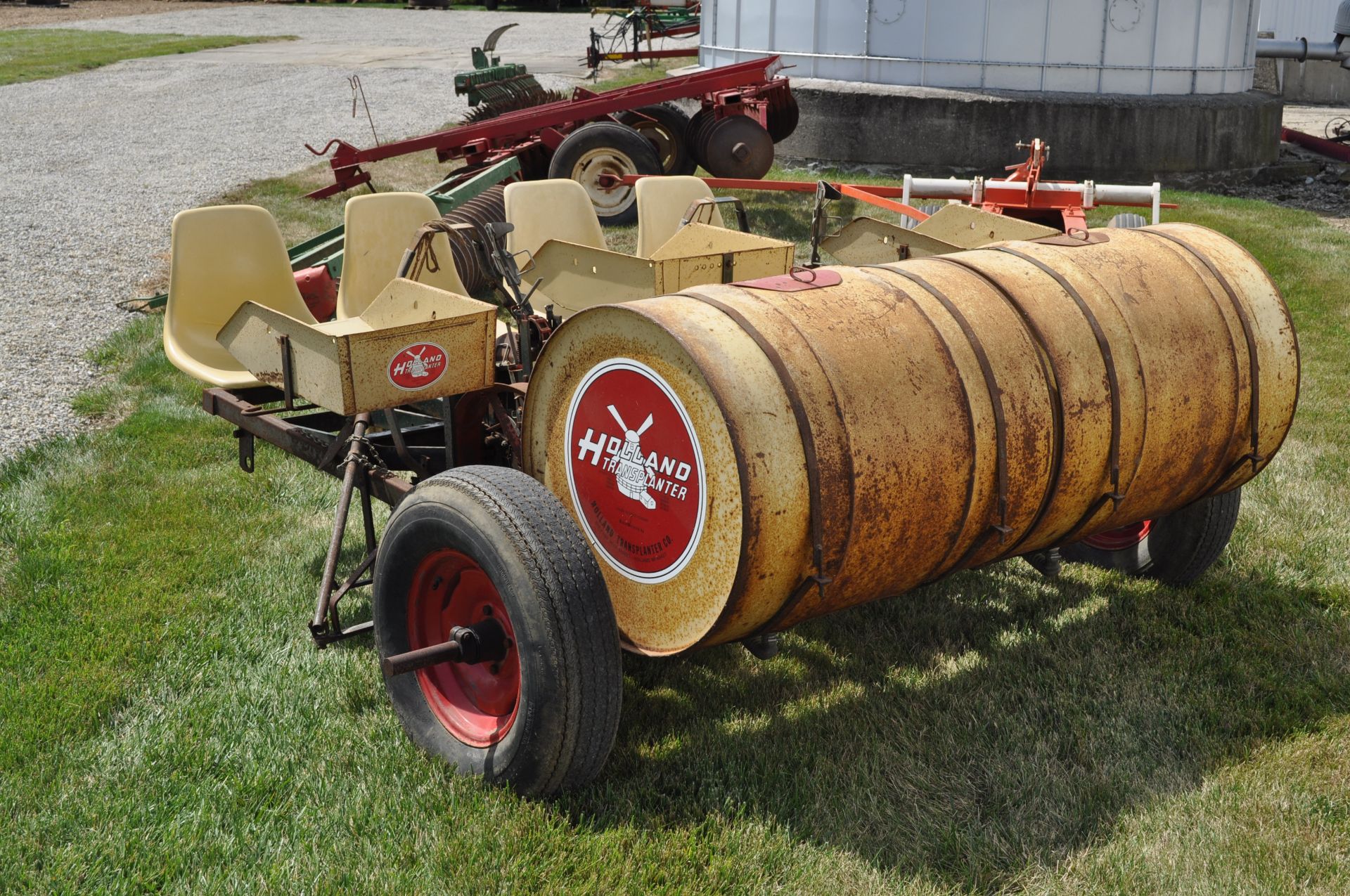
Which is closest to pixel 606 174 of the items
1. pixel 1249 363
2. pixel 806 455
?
Answer: pixel 1249 363

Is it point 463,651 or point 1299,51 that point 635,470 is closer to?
point 463,651

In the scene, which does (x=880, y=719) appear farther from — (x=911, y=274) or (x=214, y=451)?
(x=214, y=451)

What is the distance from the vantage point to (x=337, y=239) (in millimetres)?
7953

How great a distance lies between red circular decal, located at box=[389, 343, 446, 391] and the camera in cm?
366

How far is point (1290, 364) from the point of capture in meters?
3.80

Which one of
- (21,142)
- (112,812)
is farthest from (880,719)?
(21,142)

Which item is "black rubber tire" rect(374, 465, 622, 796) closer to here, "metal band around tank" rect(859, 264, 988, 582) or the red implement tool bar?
"metal band around tank" rect(859, 264, 988, 582)

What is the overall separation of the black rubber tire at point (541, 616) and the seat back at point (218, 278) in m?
2.31

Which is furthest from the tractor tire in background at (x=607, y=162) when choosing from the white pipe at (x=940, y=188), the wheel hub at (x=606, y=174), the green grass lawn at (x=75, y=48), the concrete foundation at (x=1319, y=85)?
the concrete foundation at (x=1319, y=85)

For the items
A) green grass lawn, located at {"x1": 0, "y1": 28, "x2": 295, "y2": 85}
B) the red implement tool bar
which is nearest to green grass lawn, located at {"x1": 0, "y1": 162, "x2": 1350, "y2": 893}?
the red implement tool bar

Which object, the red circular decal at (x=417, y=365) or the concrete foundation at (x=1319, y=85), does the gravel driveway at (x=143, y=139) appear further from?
the concrete foundation at (x=1319, y=85)

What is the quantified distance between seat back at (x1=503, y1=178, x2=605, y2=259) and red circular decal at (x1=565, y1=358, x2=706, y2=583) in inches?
98.8

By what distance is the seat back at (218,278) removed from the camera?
16.9 ft

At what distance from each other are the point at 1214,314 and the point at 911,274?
98cm
